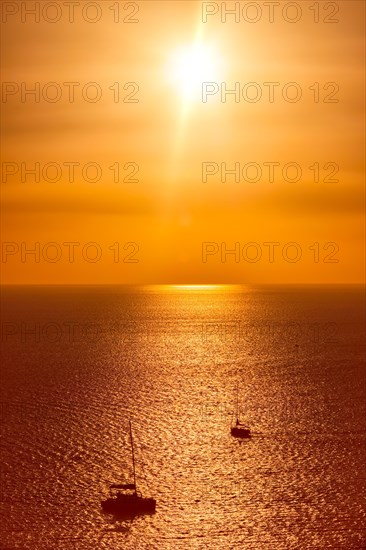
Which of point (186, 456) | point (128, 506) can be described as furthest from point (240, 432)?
point (128, 506)

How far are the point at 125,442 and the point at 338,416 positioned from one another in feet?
98.8

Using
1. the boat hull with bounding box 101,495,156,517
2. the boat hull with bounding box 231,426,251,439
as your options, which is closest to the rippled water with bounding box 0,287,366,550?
the boat hull with bounding box 101,495,156,517

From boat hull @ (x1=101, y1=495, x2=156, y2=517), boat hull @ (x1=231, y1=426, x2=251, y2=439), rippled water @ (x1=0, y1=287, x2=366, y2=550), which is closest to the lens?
rippled water @ (x1=0, y1=287, x2=366, y2=550)

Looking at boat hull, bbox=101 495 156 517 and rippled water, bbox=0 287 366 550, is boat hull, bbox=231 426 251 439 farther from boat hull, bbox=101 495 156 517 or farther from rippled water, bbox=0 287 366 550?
boat hull, bbox=101 495 156 517

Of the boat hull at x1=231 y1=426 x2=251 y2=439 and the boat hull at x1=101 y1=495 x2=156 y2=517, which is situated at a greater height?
the boat hull at x1=231 y1=426 x2=251 y2=439

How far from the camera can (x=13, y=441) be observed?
8131 centimetres

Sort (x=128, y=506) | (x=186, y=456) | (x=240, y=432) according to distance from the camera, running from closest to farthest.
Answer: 1. (x=128, y=506)
2. (x=186, y=456)
3. (x=240, y=432)

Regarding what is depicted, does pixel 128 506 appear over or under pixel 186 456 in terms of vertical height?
under

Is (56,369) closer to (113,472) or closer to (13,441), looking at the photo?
(13,441)

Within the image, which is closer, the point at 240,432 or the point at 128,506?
the point at 128,506

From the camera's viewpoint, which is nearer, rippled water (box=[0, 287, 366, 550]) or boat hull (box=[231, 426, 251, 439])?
rippled water (box=[0, 287, 366, 550])

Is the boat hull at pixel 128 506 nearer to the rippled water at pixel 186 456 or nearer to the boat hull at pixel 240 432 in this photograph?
the rippled water at pixel 186 456

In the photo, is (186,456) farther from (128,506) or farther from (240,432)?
(128,506)

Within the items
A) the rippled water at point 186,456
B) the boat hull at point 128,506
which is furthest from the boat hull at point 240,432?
the boat hull at point 128,506
